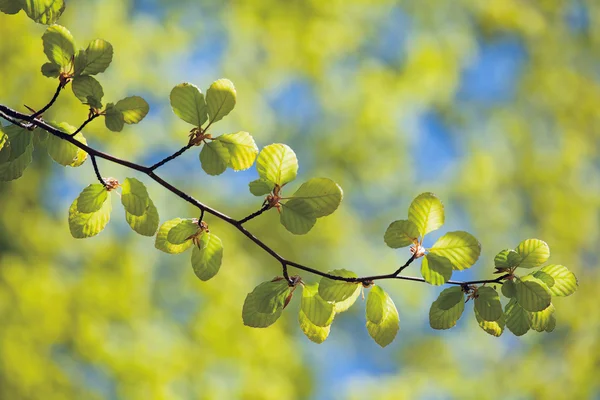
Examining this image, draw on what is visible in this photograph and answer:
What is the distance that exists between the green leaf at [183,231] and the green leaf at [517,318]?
295 millimetres

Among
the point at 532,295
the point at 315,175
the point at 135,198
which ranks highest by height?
the point at 315,175

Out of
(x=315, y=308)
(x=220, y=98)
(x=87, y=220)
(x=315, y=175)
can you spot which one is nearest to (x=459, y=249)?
(x=315, y=308)

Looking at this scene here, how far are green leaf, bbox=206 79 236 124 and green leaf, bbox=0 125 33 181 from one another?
166 mm

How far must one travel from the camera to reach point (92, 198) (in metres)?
0.55

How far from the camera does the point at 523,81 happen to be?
498 centimetres

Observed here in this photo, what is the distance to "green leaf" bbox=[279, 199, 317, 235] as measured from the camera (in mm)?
521

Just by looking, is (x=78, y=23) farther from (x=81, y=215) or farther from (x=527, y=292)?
(x=527, y=292)

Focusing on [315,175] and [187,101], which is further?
[315,175]

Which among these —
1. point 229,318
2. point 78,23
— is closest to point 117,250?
point 229,318

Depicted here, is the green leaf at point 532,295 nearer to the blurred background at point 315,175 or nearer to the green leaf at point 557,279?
the green leaf at point 557,279

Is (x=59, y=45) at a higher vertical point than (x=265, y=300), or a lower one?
higher

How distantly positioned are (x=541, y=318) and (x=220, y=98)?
35 centimetres

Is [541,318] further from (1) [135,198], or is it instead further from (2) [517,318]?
(1) [135,198]

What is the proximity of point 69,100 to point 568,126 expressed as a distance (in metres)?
3.92
